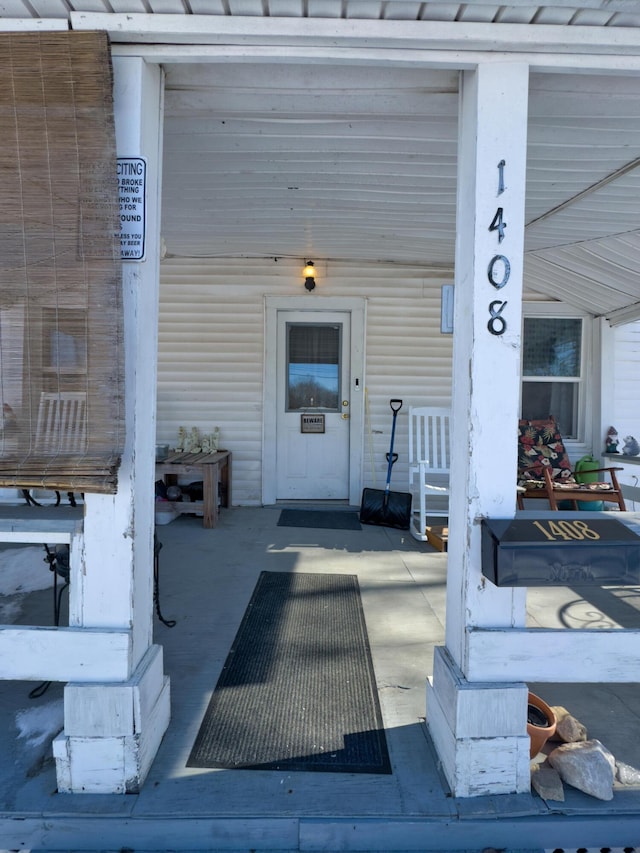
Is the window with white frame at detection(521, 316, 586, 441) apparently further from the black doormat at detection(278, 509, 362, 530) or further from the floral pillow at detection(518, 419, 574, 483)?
the black doormat at detection(278, 509, 362, 530)

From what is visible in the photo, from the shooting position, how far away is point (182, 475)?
18.5ft

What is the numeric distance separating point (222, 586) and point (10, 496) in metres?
2.86

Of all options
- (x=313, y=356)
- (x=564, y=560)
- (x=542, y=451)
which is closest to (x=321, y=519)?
(x=313, y=356)

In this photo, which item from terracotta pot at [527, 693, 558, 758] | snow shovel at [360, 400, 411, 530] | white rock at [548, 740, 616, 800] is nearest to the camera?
white rock at [548, 740, 616, 800]

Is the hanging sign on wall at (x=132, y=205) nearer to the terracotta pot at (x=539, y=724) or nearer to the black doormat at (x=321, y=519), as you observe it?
the terracotta pot at (x=539, y=724)

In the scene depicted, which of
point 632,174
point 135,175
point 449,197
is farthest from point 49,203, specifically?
point 632,174

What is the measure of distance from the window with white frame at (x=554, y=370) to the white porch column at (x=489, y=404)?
426cm

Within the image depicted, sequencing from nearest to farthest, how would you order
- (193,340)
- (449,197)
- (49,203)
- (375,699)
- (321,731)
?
(49,203), (321,731), (375,699), (449,197), (193,340)

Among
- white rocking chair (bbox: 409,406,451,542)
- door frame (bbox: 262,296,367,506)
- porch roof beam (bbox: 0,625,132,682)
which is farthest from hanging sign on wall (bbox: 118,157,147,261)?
door frame (bbox: 262,296,367,506)

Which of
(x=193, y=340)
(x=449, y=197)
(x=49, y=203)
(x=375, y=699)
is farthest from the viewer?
(x=193, y=340)

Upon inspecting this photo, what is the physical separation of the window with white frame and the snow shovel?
68.8 inches

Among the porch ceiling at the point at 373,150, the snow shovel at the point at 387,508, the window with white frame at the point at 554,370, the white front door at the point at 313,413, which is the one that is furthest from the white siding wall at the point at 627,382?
the white front door at the point at 313,413

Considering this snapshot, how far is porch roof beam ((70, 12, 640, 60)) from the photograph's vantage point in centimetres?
186

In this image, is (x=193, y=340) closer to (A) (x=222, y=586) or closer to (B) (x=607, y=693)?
(A) (x=222, y=586)
